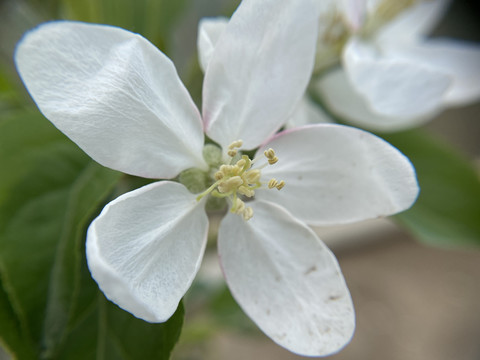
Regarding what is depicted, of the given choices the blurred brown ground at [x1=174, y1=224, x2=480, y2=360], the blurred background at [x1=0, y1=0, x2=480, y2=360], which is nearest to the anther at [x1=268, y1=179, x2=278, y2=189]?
the blurred background at [x1=0, y1=0, x2=480, y2=360]

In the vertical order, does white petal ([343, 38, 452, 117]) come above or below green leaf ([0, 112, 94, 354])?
above

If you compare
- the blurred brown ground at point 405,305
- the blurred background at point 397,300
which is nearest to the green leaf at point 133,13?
the blurred background at point 397,300

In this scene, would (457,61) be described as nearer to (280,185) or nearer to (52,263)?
(280,185)

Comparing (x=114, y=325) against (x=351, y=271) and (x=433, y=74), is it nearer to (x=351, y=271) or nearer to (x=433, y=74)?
(x=433, y=74)

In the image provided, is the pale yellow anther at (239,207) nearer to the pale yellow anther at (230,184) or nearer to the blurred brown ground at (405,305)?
the pale yellow anther at (230,184)

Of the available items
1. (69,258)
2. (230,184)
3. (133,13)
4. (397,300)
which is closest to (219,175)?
(230,184)

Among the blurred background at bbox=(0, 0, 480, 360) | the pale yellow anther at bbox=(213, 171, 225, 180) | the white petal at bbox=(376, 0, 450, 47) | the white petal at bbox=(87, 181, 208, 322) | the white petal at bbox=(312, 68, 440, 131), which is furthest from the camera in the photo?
the blurred background at bbox=(0, 0, 480, 360)

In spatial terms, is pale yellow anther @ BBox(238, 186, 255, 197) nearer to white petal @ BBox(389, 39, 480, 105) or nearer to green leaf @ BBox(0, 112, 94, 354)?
green leaf @ BBox(0, 112, 94, 354)
